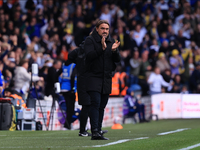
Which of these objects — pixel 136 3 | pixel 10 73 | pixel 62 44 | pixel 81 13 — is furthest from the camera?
pixel 136 3

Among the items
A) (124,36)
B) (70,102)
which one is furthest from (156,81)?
(70,102)

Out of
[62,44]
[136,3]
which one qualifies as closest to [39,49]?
[62,44]

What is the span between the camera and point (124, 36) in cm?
2083

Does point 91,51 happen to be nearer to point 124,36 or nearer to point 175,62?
point 124,36

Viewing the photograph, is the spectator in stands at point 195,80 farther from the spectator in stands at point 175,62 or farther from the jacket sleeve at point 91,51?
the jacket sleeve at point 91,51

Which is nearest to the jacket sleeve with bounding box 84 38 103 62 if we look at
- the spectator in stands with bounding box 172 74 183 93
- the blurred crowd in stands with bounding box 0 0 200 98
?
the blurred crowd in stands with bounding box 0 0 200 98

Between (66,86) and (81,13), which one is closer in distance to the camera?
(66,86)

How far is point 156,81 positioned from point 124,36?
3.16 m

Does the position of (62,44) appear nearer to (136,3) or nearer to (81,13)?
(81,13)

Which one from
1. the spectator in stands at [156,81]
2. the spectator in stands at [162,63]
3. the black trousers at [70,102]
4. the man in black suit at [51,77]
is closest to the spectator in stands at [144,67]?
the spectator in stands at [156,81]

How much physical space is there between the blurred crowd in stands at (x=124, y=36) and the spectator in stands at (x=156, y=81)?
0.04 m

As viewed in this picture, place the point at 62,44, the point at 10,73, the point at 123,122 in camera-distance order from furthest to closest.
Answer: the point at 62,44
the point at 123,122
the point at 10,73

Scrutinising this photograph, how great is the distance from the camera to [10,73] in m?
14.0

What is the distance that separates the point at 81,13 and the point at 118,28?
1797 millimetres
